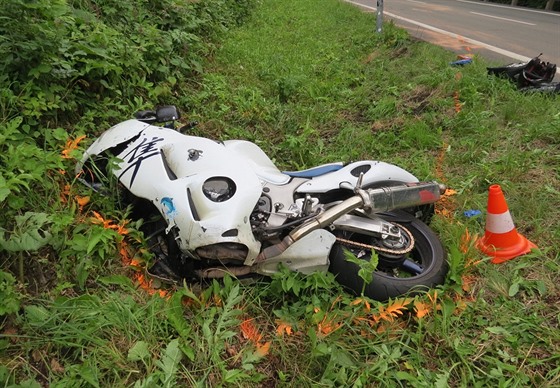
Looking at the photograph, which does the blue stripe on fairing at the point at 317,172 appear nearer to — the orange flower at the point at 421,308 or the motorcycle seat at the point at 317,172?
the motorcycle seat at the point at 317,172

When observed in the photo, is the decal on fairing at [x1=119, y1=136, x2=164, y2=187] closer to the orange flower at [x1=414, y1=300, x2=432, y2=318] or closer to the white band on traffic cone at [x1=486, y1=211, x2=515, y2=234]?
the orange flower at [x1=414, y1=300, x2=432, y2=318]

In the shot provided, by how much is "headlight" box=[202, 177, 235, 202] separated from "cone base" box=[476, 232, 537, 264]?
1660 millimetres

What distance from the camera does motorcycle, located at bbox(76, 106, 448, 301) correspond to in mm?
2217

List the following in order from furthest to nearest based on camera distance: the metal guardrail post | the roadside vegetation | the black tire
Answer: the metal guardrail post, the black tire, the roadside vegetation

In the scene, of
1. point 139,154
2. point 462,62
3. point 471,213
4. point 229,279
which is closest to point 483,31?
point 462,62

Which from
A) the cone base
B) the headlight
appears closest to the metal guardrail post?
the cone base

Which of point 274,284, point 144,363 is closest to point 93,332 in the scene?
point 144,363

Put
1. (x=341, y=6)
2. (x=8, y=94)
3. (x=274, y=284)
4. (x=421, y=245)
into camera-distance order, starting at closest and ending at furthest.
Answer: (x=274, y=284) < (x=421, y=245) < (x=8, y=94) < (x=341, y=6)

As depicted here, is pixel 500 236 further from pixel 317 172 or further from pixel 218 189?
pixel 218 189

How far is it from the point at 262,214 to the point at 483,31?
34.7 ft

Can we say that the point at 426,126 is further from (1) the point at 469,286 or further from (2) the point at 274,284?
(2) the point at 274,284

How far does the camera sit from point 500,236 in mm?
2713

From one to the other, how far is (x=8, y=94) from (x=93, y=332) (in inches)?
71.0

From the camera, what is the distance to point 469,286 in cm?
247
